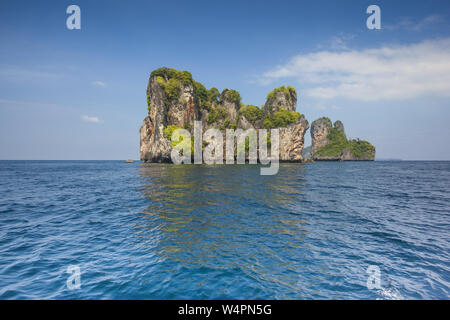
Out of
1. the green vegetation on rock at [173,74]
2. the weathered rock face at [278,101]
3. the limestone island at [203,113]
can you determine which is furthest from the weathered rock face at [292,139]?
the green vegetation on rock at [173,74]

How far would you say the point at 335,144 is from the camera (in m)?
159

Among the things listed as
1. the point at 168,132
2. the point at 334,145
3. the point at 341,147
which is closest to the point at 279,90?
the point at 168,132

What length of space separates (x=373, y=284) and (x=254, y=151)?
3398 inches

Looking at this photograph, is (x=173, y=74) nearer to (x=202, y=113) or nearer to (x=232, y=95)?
(x=202, y=113)

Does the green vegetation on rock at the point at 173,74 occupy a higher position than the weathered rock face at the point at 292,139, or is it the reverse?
the green vegetation on rock at the point at 173,74

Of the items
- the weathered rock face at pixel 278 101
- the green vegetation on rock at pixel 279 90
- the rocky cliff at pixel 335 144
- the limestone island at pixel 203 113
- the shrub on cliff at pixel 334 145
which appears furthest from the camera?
the rocky cliff at pixel 335 144

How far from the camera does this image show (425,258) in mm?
7766

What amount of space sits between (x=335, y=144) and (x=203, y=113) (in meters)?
114

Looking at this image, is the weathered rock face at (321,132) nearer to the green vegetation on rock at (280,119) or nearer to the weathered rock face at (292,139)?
the green vegetation on rock at (280,119)

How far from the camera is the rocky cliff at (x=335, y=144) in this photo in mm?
158375
